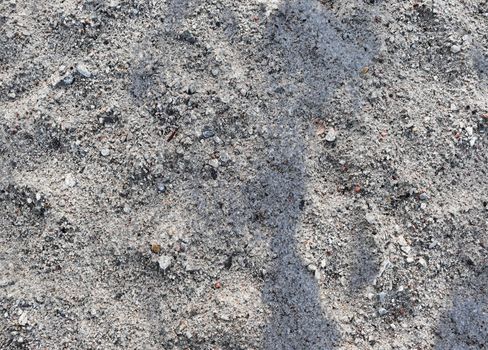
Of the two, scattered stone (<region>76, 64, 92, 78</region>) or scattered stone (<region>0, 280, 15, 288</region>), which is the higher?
scattered stone (<region>76, 64, 92, 78</region>)

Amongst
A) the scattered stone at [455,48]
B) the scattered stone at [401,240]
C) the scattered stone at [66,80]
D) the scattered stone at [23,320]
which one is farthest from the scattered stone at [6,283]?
the scattered stone at [455,48]

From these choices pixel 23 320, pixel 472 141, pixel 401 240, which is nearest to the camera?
pixel 23 320

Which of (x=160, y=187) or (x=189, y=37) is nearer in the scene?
(x=160, y=187)

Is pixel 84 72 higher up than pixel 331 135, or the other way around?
pixel 331 135

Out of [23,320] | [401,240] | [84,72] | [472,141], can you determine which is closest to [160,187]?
[84,72]

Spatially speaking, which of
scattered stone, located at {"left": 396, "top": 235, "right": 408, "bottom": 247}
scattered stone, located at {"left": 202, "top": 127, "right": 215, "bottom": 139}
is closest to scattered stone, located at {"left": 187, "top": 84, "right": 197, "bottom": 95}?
scattered stone, located at {"left": 202, "top": 127, "right": 215, "bottom": 139}

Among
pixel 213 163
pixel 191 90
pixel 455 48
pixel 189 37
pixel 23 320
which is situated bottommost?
pixel 23 320

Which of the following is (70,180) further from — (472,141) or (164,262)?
(472,141)

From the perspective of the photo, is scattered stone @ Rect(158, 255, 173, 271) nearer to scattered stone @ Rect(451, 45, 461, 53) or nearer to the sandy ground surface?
the sandy ground surface
